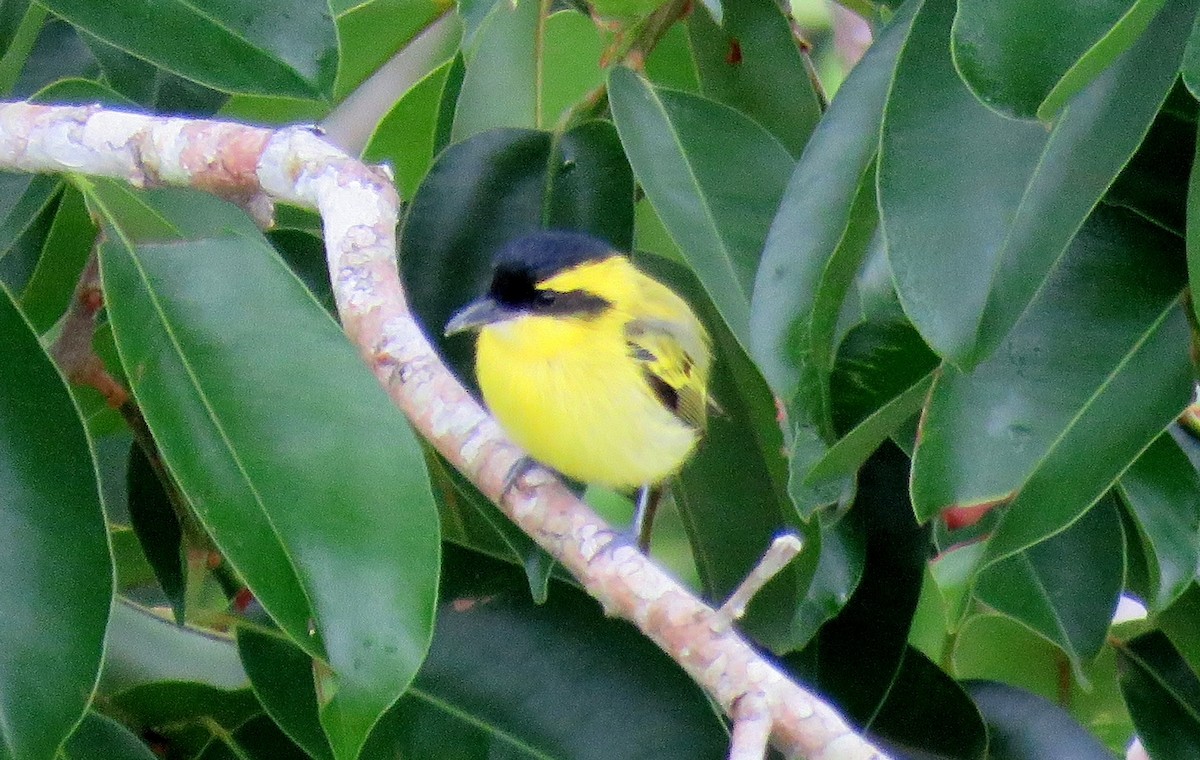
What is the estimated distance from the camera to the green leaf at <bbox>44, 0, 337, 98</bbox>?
1742 millimetres

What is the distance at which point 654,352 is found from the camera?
2.38 m

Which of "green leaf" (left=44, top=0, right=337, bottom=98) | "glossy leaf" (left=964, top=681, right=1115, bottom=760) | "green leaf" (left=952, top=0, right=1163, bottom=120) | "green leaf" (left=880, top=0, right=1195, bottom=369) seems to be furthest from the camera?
"glossy leaf" (left=964, top=681, right=1115, bottom=760)

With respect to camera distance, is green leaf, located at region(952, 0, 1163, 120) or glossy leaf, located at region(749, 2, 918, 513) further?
glossy leaf, located at region(749, 2, 918, 513)

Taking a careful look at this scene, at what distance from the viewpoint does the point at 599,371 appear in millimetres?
2350

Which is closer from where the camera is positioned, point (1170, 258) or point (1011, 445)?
point (1011, 445)

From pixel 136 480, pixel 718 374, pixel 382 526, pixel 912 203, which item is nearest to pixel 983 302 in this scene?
pixel 912 203

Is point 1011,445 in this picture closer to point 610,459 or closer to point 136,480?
point 610,459

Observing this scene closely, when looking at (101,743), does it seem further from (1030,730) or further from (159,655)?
(1030,730)

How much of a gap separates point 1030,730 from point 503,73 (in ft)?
3.91

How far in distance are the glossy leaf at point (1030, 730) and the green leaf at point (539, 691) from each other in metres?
0.57

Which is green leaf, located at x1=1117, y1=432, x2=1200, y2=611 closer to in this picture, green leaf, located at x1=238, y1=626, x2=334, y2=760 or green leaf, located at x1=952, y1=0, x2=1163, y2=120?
green leaf, located at x1=952, y1=0, x2=1163, y2=120

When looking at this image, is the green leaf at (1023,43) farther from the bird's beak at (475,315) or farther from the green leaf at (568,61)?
the green leaf at (568,61)

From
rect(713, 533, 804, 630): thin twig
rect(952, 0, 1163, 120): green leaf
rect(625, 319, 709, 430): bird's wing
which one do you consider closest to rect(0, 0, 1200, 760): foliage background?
rect(952, 0, 1163, 120): green leaf

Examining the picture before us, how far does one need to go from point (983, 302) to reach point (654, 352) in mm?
1043
